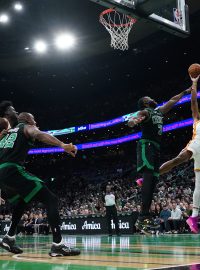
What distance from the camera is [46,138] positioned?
467 centimetres

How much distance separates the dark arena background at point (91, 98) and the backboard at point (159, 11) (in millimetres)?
4452

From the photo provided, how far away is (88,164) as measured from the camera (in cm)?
3894

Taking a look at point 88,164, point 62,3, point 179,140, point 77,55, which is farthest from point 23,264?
point 88,164

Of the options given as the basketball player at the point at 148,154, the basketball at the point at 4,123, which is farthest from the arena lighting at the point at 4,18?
the basketball player at the point at 148,154

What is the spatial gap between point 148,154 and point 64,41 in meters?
21.6

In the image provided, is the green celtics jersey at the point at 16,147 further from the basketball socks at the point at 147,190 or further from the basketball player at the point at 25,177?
the basketball socks at the point at 147,190

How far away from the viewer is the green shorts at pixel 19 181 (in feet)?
16.1

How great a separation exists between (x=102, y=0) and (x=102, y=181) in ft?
84.9

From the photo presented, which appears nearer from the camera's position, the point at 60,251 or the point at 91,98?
the point at 60,251

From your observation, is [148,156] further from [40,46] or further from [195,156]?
[40,46]

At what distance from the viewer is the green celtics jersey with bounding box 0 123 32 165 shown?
16.6 feet

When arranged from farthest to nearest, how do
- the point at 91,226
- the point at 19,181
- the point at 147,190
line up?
1. the point at 91,226
2. the point at 147,190
3. the point at 19,181

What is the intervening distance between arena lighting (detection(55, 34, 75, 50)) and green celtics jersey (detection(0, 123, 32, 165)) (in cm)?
2155

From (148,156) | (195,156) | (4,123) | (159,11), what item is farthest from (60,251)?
(159,11)
